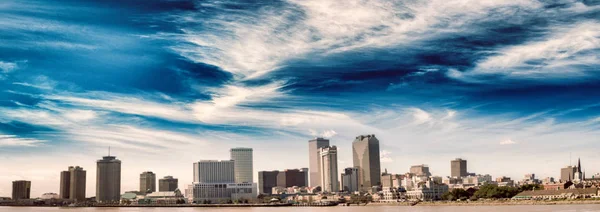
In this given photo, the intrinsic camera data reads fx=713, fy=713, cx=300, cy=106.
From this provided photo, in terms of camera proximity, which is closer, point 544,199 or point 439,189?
point 544,199

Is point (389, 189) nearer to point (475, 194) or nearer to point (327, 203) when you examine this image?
point (327, 203)

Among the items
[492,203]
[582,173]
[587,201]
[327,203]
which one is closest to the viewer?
[587,201]

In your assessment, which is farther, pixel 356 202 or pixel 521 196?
pixel 356 202

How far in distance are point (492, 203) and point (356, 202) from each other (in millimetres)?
66571

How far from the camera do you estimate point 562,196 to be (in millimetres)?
121312

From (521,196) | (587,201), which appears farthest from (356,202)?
(587,201)

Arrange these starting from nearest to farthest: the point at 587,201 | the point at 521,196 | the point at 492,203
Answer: the point at 587,201 < the point at 492,203 < the point at 521,196

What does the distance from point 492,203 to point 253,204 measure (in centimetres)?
8679

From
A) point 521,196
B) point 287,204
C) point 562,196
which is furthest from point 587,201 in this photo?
point 287,204

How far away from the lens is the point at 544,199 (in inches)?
4838

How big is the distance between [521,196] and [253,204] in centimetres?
8253

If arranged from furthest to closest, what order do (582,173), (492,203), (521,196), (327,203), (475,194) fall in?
(582,173), (327,203), (475,194), (521,196), (492,203)

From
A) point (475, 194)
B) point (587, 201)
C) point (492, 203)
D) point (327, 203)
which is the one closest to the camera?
point (587, 201)

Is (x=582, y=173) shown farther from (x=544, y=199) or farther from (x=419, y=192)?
(x=544, y=199)
